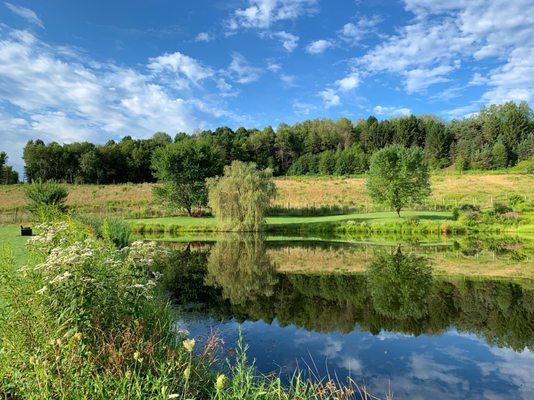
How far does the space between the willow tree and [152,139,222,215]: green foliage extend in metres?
12.7

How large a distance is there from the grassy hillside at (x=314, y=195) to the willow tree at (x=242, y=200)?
44.0ft

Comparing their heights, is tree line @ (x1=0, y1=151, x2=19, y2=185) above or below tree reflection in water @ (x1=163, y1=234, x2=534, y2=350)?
above

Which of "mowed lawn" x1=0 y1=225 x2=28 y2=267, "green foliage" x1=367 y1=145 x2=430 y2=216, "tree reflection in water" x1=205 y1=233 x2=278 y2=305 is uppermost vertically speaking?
"green foliage" x1=367 y1=145 x2=430 y2=216

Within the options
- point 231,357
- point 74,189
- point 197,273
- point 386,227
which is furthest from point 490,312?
point 74,189

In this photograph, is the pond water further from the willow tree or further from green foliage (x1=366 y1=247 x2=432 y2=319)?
the willow tree

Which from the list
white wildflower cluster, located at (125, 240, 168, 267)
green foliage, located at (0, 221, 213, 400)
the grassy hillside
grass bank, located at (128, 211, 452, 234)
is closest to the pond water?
white wildflower cluster, located at (125, 240, 168, 267)

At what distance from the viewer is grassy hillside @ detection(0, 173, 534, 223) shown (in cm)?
4834

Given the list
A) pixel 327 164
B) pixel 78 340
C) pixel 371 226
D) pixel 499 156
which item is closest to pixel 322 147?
pixel 327 164

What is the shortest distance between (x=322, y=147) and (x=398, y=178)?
7083 centimetres

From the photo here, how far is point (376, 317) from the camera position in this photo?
12391 mm

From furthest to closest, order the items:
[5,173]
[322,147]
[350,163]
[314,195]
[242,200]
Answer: [322,147], [350,163], [5,173], [314,195], [242,200]

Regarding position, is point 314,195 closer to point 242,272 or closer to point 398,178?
point 398,178

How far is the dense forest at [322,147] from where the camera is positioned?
77.9 meters

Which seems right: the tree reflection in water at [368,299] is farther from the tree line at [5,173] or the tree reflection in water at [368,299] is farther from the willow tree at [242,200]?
the tree line at [5,173]
